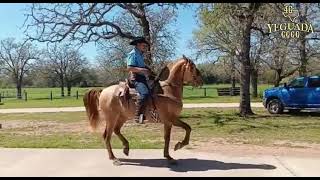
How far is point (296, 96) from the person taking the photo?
21.5 m

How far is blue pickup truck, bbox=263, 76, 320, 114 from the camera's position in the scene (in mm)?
21094

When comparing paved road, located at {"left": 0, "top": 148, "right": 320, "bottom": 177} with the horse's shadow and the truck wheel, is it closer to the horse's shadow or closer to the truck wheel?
the horse's shadow

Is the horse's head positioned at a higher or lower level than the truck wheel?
higher

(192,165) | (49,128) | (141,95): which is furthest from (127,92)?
(49,128)

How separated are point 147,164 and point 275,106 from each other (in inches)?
602

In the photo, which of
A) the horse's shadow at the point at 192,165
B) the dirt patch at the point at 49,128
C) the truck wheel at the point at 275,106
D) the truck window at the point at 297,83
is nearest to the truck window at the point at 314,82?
the truck window at the point at 297,83

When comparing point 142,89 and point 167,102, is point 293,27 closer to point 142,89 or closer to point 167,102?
point 167,102

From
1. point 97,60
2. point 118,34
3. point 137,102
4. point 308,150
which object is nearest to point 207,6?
point 118,34

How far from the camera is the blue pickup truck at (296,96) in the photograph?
21.1 meters

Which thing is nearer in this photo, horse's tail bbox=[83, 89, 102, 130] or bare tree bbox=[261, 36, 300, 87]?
horse's tail bbox=[83, 89, 102, 130]

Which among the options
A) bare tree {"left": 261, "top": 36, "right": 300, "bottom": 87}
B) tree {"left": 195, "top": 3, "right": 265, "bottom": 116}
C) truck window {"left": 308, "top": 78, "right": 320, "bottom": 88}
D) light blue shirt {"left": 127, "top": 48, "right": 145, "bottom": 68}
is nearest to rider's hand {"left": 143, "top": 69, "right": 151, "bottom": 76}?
light blue shirt {"left": 127, "top": 48, "right": 145, "bottom": 68}

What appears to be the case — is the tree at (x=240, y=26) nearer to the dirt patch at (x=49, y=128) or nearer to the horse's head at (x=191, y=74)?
the dirt patch at (x=49, y=128)

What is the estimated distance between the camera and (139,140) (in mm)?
12492

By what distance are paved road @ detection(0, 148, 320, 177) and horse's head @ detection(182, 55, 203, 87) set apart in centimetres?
159
